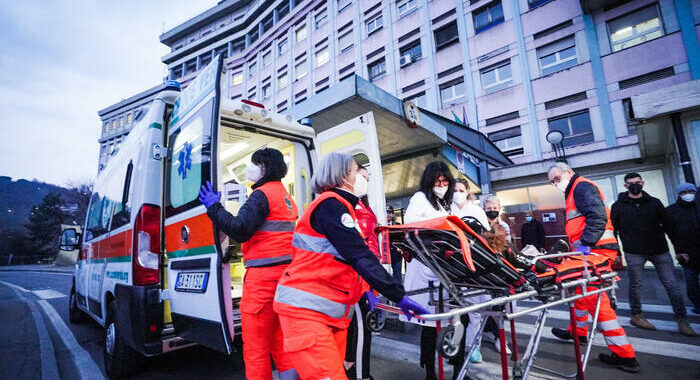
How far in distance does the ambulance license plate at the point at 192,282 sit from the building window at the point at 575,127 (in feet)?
47.0

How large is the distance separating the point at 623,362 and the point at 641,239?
6.80 ft

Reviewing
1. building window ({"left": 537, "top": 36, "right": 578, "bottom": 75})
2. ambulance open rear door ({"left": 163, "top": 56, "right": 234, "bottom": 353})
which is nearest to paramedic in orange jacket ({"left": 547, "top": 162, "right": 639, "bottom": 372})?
ambulance open rear door ({"left": 163, "top": 56, "right": 234, "bottom": 353})

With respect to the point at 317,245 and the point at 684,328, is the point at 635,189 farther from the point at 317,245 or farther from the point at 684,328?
the point at 317,245

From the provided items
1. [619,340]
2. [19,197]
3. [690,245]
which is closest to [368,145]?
[619,340]

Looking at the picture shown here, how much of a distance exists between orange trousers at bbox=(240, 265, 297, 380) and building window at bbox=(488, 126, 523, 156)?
46.4 feet

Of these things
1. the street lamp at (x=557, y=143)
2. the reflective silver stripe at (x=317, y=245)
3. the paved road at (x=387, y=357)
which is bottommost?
the paved road at (x=387, y=357)

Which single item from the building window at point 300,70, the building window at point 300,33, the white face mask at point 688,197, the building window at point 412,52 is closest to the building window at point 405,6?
the building window at point 412,52

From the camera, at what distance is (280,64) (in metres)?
25.8

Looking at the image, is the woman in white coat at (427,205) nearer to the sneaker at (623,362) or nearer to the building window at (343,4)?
the sneaker at (623,362)

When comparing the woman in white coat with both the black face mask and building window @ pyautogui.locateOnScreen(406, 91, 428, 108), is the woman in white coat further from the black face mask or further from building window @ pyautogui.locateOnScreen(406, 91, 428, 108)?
building window @ pyautogui.locateOnScreen(406, 91, 428, 108)

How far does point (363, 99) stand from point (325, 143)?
144 cm

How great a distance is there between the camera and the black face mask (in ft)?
13.3

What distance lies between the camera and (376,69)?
63.2 ft

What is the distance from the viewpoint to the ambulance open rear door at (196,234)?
2.04m
